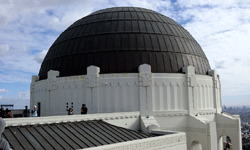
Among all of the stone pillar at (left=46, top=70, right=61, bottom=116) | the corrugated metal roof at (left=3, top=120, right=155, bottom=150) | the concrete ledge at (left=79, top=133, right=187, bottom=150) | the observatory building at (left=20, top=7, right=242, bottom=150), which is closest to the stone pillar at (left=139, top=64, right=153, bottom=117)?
the observatory building at (left=20, top=7, right=242, bottom=150)

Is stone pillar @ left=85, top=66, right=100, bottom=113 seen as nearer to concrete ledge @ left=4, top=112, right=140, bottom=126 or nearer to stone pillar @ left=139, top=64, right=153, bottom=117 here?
concrete ledge @ left=4, top=112, right=140, bottom=126

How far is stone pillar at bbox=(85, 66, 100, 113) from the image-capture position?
19.7 m

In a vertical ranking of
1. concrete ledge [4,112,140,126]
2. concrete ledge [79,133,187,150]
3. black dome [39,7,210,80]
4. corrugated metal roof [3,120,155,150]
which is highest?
black dome [39,7,210,80]

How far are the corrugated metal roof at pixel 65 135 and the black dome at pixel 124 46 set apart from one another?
7456mm

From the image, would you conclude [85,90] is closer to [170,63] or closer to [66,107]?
[66,107]

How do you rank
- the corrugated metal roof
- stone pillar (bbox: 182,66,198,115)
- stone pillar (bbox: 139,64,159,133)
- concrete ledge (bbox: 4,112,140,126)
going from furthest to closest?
stone pillar (bbox: 182,66,198,115) → stone pillar (bbox: 139,64,159,133) → concrete ledge (bbox: 4,112,140,126) → the corrugated metal roof

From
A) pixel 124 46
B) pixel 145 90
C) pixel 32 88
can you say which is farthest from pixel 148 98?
pixel 32 88

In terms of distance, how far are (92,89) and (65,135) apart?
813cm

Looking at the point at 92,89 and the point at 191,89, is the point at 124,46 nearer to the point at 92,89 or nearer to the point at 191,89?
the point at 92,89

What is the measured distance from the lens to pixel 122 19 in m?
24.1

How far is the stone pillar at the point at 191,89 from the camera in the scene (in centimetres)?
2070

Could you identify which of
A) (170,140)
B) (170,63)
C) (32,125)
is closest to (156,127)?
(170,140)

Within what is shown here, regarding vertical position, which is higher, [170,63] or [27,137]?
[170,63]

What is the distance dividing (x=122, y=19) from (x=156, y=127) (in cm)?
1248
